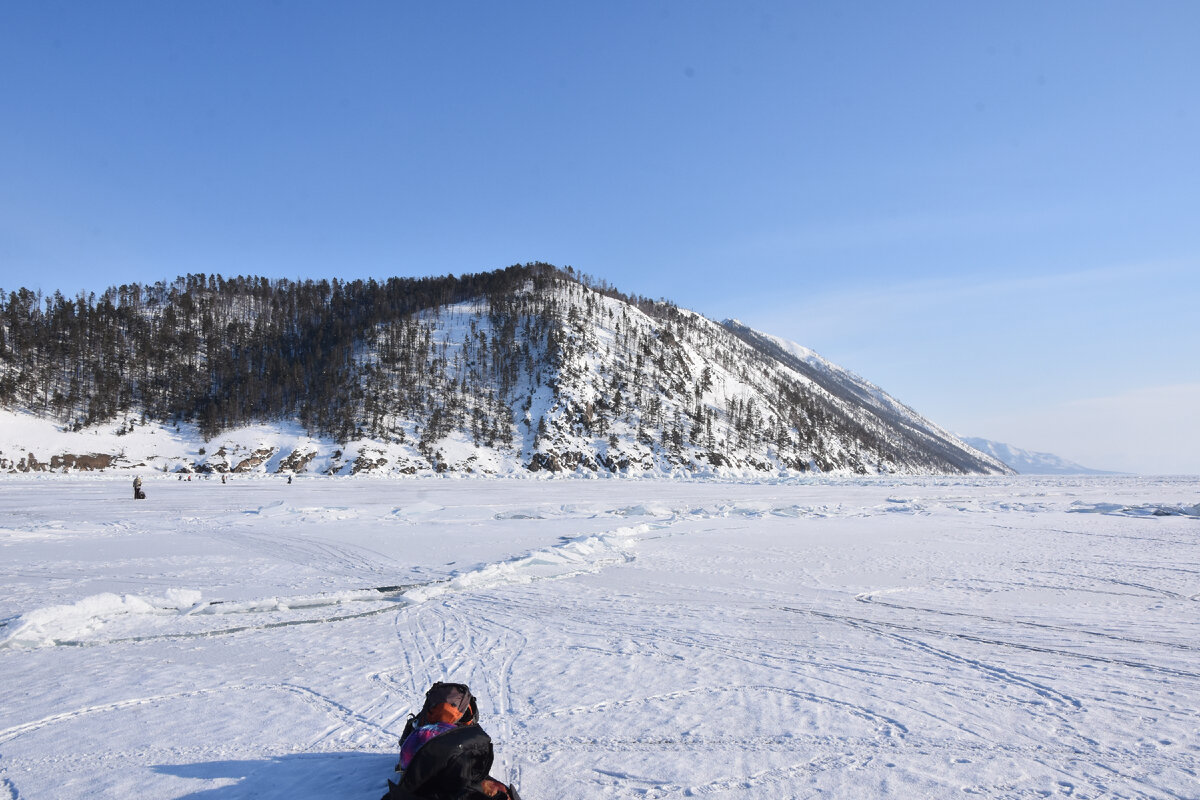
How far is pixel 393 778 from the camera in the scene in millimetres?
4160

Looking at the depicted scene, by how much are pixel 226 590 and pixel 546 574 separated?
5.72 metres

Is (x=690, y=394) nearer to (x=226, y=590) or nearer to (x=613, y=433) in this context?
(x=613, y=433)

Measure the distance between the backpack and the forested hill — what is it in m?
73.5

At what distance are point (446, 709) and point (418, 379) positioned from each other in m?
97.2

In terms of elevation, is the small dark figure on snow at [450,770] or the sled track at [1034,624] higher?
the small dark figure on snow at [450,770]

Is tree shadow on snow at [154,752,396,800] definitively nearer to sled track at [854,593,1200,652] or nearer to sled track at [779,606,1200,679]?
sled track at [779,606,1200,679]

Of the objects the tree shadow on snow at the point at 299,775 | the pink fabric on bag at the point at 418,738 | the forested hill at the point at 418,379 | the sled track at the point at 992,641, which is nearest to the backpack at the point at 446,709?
the pink fabric on bag at the point at 418,738

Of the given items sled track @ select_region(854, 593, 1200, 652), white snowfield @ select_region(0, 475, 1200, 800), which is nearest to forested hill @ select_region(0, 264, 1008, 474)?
white snowfield @ select_region(0, 475, 1200, 800)

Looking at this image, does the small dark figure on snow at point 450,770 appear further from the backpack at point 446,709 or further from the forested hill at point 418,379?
the forested hill at point 418,379

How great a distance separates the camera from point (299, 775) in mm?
4227

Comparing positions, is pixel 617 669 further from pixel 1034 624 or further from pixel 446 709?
pixel 1034 624

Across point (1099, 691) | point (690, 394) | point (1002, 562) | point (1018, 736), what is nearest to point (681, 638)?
point (1018, 736)

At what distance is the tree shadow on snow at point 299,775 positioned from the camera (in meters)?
→ 3.98

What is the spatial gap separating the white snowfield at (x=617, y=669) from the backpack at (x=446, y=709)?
1.37 feet
